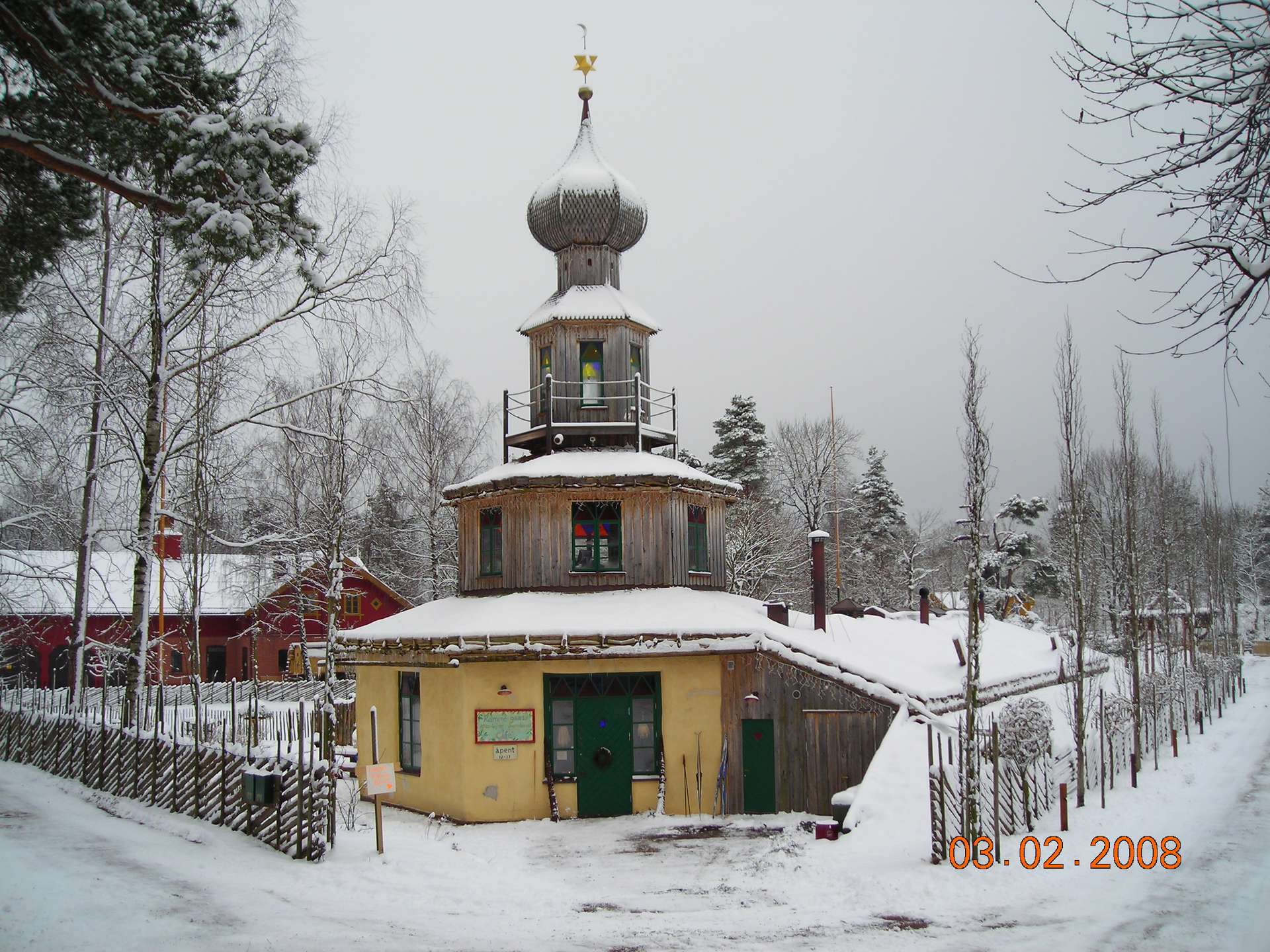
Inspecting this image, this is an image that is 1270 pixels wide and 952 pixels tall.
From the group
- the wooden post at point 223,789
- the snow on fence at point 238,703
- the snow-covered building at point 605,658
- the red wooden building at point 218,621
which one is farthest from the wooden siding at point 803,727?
the red wooden building at point 218,621

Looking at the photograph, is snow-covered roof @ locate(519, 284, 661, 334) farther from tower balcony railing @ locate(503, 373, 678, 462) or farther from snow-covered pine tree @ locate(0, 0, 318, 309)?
snow-covered pine tree @ locate(0, 0, 318, 309)

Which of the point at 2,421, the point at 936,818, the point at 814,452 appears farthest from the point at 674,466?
the point at 814,452

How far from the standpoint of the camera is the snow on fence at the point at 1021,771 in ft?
46.2

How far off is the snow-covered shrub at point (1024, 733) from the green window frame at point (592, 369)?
40.1 feet

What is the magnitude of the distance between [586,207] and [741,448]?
101 feet

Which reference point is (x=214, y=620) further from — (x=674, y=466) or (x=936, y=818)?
(x=936, y=818)

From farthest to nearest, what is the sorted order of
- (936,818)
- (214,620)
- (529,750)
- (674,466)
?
(214,620) → (674,466) → (529,750) → (936,818)

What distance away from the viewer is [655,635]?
19984 mm

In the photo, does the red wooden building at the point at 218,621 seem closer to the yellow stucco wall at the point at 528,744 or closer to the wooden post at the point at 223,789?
the yellow stucco wall at the point at 528,744

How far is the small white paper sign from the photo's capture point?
49.3 ft

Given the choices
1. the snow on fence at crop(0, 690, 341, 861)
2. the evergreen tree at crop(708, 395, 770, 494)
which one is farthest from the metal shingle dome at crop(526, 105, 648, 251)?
the evergreen tree at crop(708, 395, 770, 494)

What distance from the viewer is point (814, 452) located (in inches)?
2112

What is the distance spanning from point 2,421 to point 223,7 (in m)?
11.5
